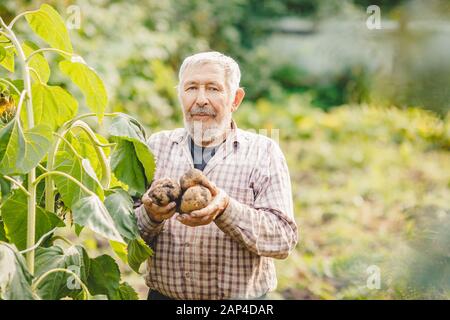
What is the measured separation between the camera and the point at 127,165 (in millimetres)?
1426

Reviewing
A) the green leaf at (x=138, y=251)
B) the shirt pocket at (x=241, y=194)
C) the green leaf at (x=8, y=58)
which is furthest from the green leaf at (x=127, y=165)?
the green leaf at (x=8, y=58)

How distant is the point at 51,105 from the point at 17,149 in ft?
0.66

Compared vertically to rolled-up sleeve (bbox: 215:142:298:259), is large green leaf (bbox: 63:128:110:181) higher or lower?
higher

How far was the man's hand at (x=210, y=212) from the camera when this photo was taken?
1.36 m

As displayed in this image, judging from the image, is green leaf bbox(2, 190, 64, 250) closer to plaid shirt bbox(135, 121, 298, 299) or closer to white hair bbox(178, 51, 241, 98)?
plaid shirt bbox(135, 121, 298, 299)

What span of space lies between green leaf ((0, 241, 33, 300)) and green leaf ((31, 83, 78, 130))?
31 centimetres

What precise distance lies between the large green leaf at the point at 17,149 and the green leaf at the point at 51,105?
163 millimetres

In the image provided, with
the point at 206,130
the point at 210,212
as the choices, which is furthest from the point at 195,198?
the point at 206,130

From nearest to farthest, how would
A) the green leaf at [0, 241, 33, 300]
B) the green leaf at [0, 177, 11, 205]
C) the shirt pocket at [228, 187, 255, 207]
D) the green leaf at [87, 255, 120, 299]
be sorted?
the green leaf at [0, 241, 33, 300] < the green leaf at [0, 177, 11, 205] < the green leaf at [87, 255, 120, 299] < the shirt pocket at [228, 187, 255, 207]

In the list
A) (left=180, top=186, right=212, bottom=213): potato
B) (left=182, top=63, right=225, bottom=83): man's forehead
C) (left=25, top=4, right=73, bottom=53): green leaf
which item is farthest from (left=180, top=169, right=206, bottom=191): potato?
(left=25, top=4, right=73, bottom=53): green leaf

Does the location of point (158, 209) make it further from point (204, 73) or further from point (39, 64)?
point (39, 64)

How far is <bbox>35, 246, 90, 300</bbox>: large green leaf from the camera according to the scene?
4.48ft
